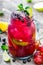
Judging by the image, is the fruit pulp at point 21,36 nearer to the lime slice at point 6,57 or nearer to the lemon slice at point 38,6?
the lime slice at point 6,57

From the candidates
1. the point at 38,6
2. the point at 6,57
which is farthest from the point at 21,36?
the point at 38,6

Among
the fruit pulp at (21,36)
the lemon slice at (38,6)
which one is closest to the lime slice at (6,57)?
the fruit pulp at (21,36)

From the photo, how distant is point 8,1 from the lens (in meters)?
1.84

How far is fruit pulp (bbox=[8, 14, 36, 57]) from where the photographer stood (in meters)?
1.11

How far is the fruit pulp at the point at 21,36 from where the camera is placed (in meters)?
1.11

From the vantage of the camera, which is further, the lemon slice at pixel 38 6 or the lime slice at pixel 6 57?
the lemon slice at pixel 38 6

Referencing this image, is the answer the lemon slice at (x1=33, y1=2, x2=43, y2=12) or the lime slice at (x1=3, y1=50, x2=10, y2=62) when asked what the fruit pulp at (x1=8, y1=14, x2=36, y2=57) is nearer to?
the lime slice at (x1=3, y1=50, x2=10, y2=62)

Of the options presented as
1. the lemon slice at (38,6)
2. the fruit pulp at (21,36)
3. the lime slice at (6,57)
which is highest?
the lemon slice at (38,6)

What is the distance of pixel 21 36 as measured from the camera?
44.3 inches

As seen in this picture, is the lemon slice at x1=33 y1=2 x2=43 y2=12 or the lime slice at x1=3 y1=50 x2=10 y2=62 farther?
the lemon slice at x1=33 y1=2 x2=43 y2=12

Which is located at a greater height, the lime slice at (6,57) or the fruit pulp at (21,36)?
the fruit pulp at (21,36)

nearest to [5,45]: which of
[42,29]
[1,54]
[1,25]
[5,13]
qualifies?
[1,54]

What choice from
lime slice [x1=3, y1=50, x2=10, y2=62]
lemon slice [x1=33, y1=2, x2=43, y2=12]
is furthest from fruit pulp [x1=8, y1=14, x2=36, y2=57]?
lemon slice [x1=33, y1=2, x2=43, y2=12]

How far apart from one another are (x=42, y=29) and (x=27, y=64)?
0.34 m
